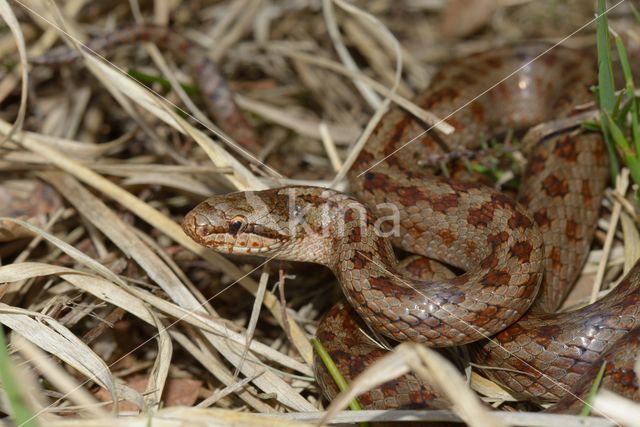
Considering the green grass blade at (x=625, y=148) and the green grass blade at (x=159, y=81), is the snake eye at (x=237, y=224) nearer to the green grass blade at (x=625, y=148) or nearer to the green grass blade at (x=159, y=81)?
the green grass blade at (x=159, y=81)

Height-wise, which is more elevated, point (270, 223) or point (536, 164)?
point (536, 164)

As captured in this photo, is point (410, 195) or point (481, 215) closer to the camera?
point (481, 215)

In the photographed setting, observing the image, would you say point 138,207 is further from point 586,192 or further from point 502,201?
point 586,192

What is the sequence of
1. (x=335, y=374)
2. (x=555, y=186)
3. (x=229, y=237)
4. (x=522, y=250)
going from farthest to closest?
(x=555, y=186) < (x=229, y=237) < (x=522, y=250) < (x=335, y=374)

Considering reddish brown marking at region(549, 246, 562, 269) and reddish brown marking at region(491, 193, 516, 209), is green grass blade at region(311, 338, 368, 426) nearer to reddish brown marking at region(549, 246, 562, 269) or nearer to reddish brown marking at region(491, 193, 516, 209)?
reddish brown marking at region(491, 193, 516, 209)

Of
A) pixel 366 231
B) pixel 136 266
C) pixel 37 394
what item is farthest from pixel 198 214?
pixel 37 394

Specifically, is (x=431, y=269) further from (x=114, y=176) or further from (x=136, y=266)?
(x=114, y=176)

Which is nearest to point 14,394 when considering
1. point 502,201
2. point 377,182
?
point 377,182
